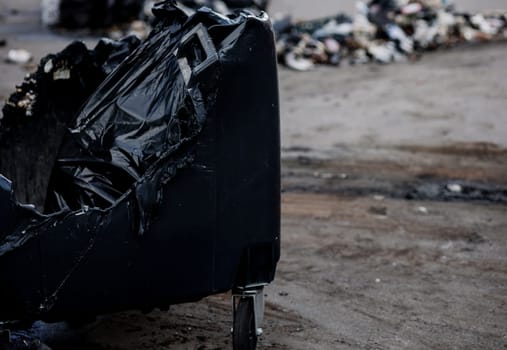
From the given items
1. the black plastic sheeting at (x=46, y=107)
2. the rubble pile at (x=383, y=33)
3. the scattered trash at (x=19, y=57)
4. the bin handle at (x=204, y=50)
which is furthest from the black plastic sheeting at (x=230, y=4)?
the bin handle at (x=204, y=50)

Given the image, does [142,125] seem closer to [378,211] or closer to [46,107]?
[46,107]

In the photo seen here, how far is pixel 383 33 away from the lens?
1145cm

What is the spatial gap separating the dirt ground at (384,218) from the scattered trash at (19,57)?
394 mm

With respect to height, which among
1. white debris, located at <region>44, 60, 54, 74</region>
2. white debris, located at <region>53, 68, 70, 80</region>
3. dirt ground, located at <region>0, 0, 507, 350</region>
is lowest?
dirt ground, located at <region>0, 0, 507, 350</region>

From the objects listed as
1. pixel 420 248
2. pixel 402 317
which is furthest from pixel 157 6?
pixel 420 248

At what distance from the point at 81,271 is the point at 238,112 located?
857 millimetres

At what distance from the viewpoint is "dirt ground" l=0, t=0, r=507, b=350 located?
4.50m

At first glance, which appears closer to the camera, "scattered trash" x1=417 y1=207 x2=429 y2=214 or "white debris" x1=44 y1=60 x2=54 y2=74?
"white debris" x1=44 y1=60 x2=54 y2=74

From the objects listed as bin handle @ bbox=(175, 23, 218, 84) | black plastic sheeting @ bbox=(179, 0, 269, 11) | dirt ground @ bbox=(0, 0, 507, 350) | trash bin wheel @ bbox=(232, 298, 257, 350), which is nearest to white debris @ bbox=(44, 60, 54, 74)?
bin handle @ bbox=(175, 23, 218, 84)

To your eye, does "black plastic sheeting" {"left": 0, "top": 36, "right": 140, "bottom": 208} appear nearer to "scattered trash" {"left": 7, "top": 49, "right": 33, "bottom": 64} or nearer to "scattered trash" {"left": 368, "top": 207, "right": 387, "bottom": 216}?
"scattered trash" {"left": 368, "top": 207, "right": 387, "bottom": 216}

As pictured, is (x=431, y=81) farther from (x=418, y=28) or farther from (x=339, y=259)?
(x=339, y=259)

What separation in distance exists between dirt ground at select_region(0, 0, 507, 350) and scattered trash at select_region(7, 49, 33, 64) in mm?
394

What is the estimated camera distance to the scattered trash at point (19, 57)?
1088 cm

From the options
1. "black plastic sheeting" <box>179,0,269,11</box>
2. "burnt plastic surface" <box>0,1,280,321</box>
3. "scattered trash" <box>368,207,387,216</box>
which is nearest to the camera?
"burnt plastic surface" <box>0,1,280,321</box>
